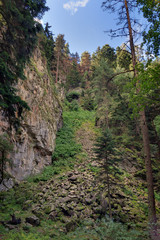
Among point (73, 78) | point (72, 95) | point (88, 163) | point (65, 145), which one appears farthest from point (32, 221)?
point (73, 78)

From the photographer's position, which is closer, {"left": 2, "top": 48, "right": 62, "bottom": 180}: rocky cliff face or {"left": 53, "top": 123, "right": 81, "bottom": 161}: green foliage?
{"left": 2, "top": 48, "right": 62, "bottom": 180}: rocky cliff face

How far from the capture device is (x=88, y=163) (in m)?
14.7

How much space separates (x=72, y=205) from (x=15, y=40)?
10.0 m

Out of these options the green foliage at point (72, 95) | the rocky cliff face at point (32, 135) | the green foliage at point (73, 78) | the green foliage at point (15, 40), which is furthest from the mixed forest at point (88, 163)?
the green foliage at point (73, 78)

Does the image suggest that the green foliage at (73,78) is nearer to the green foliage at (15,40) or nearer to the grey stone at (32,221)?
the green foliage at (15,40)

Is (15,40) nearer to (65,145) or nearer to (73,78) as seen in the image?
(65,145)

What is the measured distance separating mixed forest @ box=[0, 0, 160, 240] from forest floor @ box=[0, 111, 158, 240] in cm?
4

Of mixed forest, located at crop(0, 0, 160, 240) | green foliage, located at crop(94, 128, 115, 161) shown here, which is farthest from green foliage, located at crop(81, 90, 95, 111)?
green foliage, located at crop(94, 128, 115, 161)

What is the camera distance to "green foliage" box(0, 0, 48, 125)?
217 inches

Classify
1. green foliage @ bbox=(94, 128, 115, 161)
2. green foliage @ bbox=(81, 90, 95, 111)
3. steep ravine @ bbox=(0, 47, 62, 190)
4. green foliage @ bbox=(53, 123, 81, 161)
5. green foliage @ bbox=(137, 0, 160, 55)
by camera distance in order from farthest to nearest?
green foliage @ bbox=(81, 90, 95, 111) < green foliage @ bbox=(53, 123, 81, 161) < steep ravine @ bbox=(0, 47, 62, 190) < green foliage @ bbox=(94, 128, 115, 161) < green foliage @ bbox=(137, 0, 160, 55)

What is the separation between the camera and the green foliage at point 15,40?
5.52 meters

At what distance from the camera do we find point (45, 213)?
8.34m

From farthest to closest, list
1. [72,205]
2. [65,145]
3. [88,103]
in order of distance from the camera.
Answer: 1. [88,103]
2. [65,145]
3. [72,205]

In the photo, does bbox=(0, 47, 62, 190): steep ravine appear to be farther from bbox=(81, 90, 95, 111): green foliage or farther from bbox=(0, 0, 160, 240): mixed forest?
bbox=(81, 90, 95, 111): green foliage
